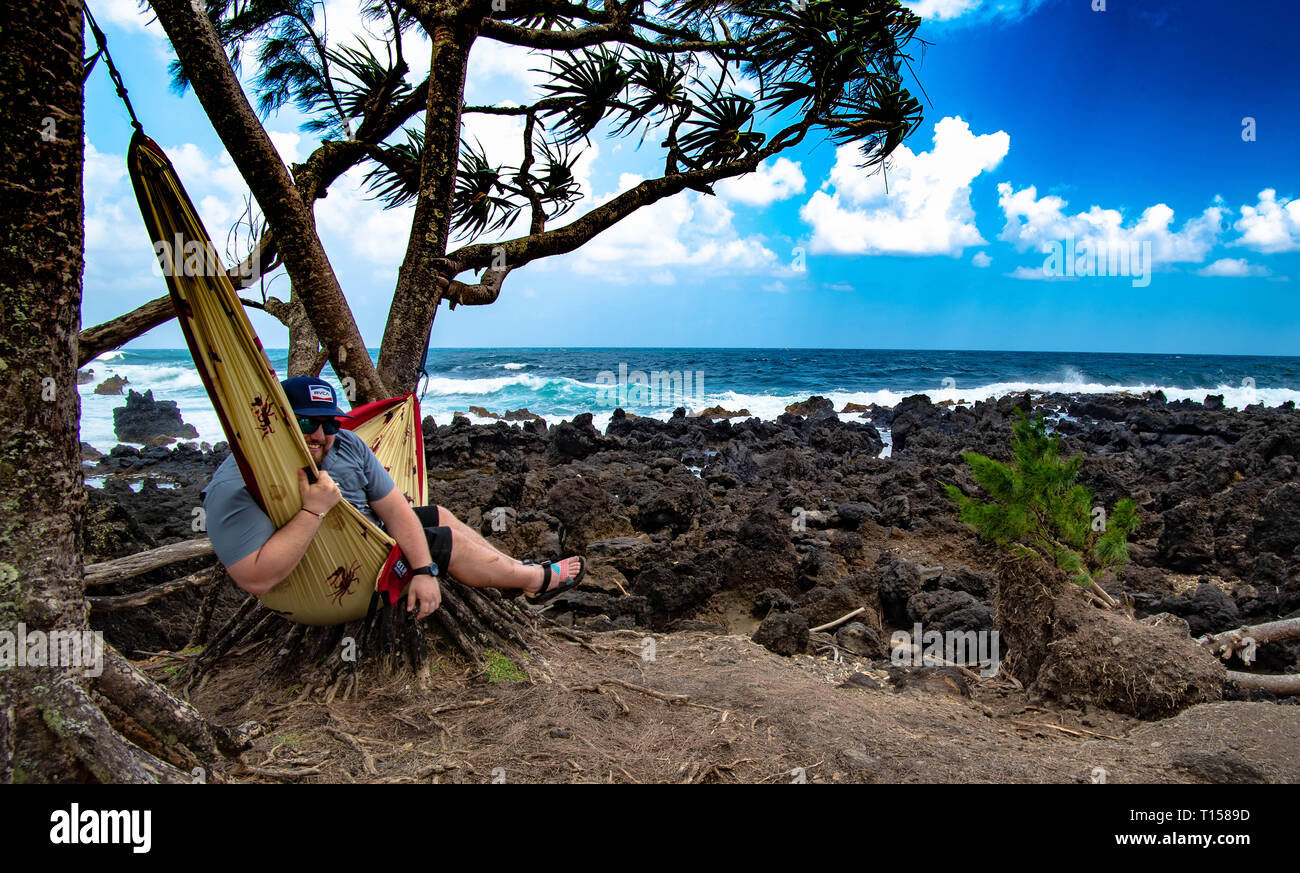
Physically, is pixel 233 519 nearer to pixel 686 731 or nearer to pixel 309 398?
Answer: pixel 309 398

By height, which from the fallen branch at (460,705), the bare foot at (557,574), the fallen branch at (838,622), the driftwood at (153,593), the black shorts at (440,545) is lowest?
the fallen branch at (838,622)

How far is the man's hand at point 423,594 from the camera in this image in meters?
2.77

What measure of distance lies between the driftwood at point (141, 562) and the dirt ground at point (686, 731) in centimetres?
65

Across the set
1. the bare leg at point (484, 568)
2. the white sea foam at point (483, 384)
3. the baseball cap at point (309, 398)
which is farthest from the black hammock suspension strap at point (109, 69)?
the white sea foam at point (483, 384)

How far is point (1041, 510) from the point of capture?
12.0 ft

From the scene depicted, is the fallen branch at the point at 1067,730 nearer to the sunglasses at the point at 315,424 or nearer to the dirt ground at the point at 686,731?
the dirt ground at the point at 686,731

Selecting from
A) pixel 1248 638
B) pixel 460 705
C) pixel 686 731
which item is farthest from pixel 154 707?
pixel 1248 638

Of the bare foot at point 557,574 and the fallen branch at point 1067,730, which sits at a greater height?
the bare foot at point 557,574

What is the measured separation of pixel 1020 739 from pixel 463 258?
129 inches

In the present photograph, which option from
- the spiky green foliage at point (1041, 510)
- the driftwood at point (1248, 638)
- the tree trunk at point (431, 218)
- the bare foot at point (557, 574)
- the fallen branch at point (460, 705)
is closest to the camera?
the fallen branch at point (460, 705)

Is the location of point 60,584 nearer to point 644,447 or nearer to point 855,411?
point 644,447

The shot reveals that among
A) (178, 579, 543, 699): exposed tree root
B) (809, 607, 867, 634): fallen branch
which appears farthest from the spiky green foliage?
(178, 579, 543, 699): exposed tree root

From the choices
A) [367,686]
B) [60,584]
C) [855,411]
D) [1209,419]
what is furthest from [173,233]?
[855,411]

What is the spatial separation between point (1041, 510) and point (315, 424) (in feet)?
10.5
